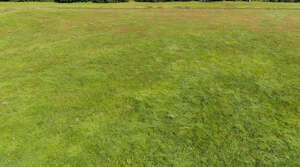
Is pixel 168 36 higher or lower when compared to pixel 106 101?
higher

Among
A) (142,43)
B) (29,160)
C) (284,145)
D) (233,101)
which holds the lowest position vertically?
(29,160)

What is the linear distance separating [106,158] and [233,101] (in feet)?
12.4

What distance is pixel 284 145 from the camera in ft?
13.5

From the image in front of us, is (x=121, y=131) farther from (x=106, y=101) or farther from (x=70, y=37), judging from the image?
(x=70, y=37)

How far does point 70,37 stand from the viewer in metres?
10.3

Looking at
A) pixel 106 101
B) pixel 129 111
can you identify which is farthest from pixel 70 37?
pixel 129 111

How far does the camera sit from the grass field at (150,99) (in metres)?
3.93

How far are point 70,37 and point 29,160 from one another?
26.3 ft

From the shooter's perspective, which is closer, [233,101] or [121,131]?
[121,131]

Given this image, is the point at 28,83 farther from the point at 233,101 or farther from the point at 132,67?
the point at 233,101

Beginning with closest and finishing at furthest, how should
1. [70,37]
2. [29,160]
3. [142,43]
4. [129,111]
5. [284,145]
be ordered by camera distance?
1. [29,160]
2. [284,145]
3. [129,111]
4. [142,43]
5. [70,37]

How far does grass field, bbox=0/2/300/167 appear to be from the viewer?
3934 millimetres

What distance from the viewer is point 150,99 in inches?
216

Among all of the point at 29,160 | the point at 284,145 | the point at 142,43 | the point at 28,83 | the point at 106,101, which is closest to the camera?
the point at 29,160
